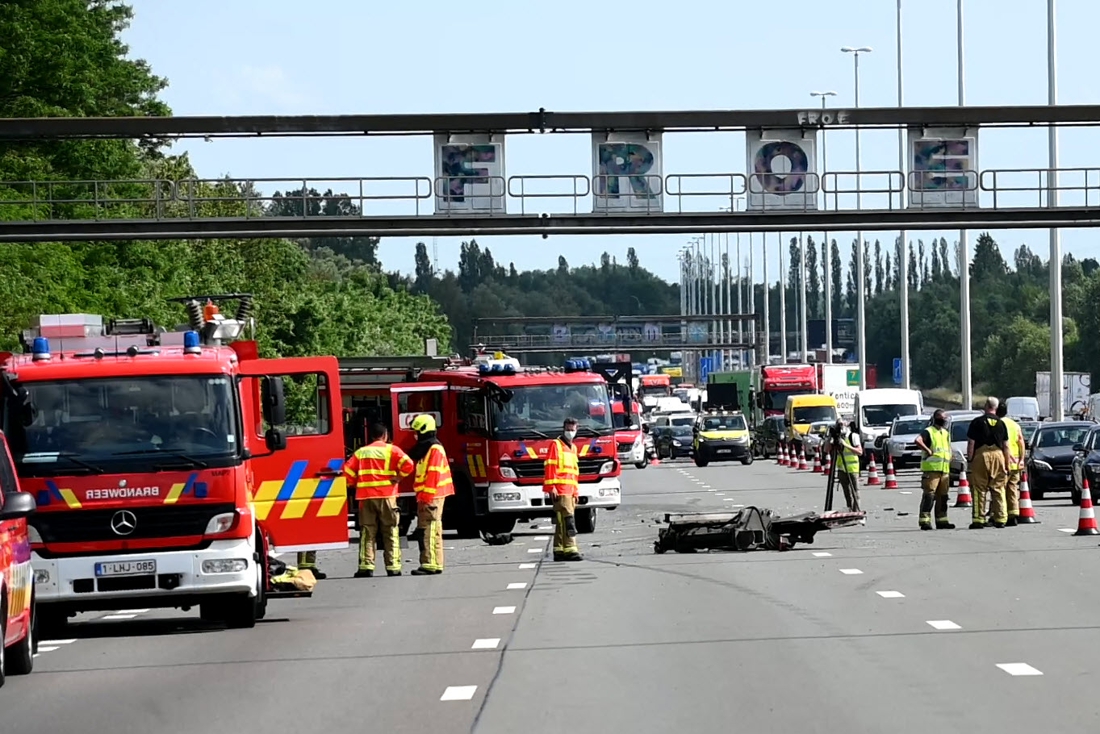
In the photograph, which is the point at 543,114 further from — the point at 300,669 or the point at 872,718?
the point at 872,718

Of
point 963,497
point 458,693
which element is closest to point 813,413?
point 963,497

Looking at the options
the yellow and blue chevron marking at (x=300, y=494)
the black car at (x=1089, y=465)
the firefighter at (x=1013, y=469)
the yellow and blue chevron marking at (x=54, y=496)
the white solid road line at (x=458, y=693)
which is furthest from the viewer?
the black car at (x=1089, y=465)

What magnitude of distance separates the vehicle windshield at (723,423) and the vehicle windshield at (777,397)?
8.66m

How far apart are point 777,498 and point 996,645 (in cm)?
2543

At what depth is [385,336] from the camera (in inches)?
3912

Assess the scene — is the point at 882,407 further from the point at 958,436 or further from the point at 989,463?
the point at 989,463

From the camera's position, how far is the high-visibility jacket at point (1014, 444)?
2783 cm

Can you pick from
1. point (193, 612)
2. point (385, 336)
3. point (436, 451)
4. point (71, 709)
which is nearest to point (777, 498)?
point (436, 451)

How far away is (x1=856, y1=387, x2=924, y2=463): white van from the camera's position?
195 feet

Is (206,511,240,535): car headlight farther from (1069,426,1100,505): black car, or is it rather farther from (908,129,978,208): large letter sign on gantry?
(908,129,978,208): large letter sign on gantry

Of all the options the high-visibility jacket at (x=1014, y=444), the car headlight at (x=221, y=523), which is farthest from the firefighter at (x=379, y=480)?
the high-visibility jacket at (x=1014, y=444)

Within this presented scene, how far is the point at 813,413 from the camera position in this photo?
67062 mm

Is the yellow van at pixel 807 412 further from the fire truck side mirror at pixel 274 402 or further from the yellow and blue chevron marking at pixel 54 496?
the yellow and blue chevron marking at pixel 54 496

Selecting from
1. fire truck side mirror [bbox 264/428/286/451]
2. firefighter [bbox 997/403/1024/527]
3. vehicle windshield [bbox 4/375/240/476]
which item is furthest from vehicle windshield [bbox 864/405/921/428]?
vehicle windshield [bbox 4/375/240/476]
